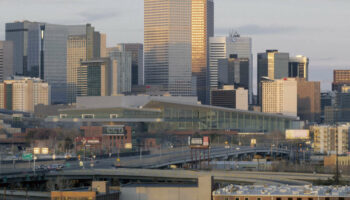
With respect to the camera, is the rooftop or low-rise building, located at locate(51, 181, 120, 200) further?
low-rise building, located at locate(51, 181, 120, 200)

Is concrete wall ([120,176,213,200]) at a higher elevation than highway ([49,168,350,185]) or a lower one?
higher

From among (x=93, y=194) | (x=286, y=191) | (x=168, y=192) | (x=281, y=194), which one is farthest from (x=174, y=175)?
(x=281, y=194)

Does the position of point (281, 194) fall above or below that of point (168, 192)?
above

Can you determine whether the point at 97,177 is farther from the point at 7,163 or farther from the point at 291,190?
the point at 291,190

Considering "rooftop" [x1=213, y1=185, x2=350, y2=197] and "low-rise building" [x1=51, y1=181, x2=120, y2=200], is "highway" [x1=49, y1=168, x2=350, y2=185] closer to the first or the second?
"rooftop" [x1=213, y1=185, x2=350, y2=197]

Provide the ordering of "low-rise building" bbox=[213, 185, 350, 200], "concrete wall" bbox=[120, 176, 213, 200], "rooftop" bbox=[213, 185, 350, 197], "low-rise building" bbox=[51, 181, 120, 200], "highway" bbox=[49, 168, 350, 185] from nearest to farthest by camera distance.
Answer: "low-rise building" bbox=[213, 185, 350, 200], "rooftop" bbox=[213, 185, 350, 197], "low-rise building" bbox=[51, 181, 120, 200], "concrete wall" bbox=[120, 176, 213, 200], "highway" bbox=[49, 168, 350, 185]

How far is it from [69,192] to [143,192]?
7407 millimetres

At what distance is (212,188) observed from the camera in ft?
302

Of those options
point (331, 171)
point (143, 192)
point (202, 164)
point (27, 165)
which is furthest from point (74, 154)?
point (143, 192)

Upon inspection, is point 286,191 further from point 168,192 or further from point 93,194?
point 93,194

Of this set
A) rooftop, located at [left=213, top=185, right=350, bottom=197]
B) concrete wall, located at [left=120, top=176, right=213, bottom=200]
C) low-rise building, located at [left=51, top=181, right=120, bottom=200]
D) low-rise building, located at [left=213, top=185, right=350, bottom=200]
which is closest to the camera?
low-rise building, located at [left=213, top=185, right=350, bottom=200]

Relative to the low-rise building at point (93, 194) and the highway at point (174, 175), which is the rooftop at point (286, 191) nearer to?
the low-rise building at point (93, 194)

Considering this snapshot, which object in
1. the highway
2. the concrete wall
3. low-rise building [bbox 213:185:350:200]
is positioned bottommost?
the highway

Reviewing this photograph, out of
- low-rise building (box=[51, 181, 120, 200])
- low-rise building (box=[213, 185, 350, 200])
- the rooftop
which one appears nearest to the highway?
the rooftop
